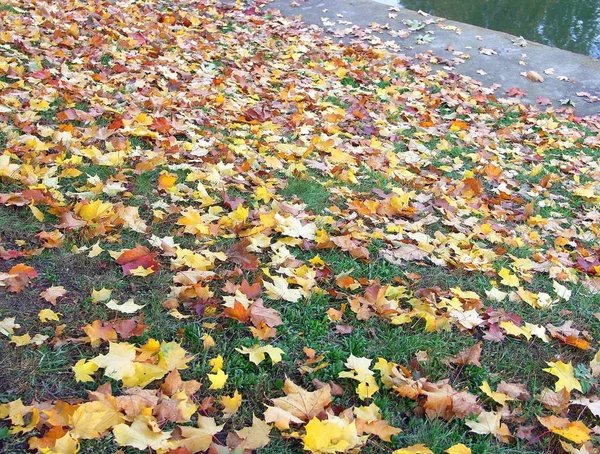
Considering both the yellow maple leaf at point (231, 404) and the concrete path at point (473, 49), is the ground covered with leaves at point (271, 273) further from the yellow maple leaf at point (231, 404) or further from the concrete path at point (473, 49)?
the concrete path at point (473, 49)

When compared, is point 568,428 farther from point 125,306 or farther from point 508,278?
point 125,306

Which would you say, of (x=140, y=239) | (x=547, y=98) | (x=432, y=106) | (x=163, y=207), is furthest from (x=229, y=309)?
(x=547, y=98)

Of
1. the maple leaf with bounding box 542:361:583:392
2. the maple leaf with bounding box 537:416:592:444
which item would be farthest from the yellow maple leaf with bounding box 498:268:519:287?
the maple leaf with bounding box 537:416:592:444

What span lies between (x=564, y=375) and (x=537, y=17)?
35.7 feet

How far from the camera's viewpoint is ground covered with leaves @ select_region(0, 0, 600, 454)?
6.52 ft

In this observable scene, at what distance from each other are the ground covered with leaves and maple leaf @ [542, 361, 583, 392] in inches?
0.6

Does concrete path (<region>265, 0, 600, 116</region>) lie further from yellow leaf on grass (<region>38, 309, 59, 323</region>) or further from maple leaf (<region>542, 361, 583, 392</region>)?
yellow leaf on grass (<region>38, 309, 59, 323</region>)

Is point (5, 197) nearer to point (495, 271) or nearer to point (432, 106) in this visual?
point (495, 271)

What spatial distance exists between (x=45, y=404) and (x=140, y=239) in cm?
112

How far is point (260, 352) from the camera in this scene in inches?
87.9

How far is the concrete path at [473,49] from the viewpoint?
7.20 m

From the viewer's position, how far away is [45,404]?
6.16 feet

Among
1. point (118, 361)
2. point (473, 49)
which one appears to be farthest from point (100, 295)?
point (473, 49)

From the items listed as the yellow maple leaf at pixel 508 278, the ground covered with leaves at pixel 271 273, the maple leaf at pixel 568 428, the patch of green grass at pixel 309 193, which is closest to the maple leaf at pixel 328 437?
the ground covered with leaves at pixel 271 273
